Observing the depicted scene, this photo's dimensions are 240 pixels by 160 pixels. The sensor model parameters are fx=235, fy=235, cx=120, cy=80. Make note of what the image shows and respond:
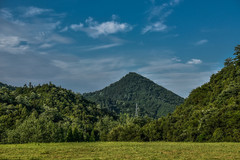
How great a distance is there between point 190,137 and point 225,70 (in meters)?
46.1

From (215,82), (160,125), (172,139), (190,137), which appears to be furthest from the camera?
(215,82)

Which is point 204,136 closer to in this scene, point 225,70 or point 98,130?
point 225,70

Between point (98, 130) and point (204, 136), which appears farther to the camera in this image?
point (98, 130)

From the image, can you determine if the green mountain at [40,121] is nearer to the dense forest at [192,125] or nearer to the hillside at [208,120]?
Result: the dense forest at [192,125]

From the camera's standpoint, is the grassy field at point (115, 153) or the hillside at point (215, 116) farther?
the hillside at point (215, 116)

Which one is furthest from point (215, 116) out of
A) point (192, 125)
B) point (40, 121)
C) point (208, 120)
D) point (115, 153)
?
point (40, 121)

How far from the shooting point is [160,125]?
78.6m

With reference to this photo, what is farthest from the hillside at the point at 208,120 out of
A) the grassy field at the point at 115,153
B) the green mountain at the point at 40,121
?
the grassy field at the point at 115,153

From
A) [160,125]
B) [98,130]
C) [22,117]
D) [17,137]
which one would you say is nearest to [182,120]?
[160,125]

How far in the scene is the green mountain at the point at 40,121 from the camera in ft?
274

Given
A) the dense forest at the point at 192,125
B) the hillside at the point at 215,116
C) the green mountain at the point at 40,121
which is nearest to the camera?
the hillside at the point at 215,116

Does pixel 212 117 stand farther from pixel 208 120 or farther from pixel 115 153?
pixel 115 153

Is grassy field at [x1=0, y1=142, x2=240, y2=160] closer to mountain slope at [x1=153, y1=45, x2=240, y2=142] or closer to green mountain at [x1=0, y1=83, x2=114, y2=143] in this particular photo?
mountain slope at [x1=153, y1=45, x2=240, y2=142]

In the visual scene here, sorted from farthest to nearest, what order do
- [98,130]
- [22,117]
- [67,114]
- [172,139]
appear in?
1. [67,114]
2. [98,130]
3. [22,117]
4. [172,139]
